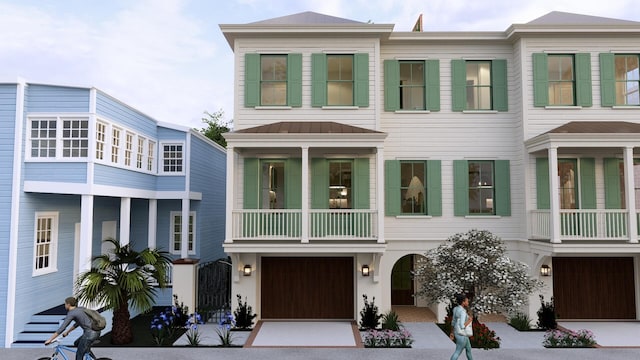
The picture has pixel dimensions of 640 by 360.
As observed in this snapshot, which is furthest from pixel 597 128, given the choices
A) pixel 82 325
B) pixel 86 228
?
pixel 86 228

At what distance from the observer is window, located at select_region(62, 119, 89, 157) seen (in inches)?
448

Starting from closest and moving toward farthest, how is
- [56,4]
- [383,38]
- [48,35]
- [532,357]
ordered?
1. [532,357]
2. [383,38]
3. [56,4]
4. [48,35]

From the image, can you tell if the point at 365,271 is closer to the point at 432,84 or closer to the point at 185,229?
the point at 432,84

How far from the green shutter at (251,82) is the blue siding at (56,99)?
4.48 meters

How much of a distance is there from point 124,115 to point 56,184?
3.35 m

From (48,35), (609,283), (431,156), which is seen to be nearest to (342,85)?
(431,156)

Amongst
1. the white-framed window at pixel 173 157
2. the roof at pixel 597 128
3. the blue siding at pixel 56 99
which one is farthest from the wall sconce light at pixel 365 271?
the blue siding at pixel 56 99

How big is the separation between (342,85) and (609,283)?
10.7 m

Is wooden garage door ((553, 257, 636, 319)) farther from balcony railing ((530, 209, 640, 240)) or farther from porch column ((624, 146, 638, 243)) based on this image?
porch column ((624, 146, 638, 243))

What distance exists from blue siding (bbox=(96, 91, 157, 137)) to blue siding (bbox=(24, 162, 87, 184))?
5.44 ft

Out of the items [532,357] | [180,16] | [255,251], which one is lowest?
[532,357]

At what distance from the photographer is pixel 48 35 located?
98.6 ft

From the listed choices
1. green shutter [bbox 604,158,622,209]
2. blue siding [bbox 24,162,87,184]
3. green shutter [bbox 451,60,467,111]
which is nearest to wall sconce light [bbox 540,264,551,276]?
green shutter [bbox 604,158,622,209]

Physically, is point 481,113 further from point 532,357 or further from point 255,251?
point 255,251
